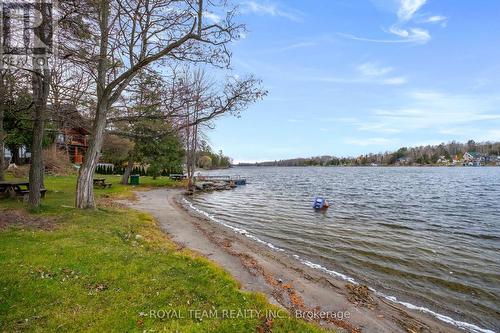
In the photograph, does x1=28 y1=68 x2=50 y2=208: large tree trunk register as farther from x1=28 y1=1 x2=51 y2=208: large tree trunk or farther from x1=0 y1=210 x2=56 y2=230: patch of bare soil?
x1=0 y1=210 x2=56 y2=230: patch of bare soil

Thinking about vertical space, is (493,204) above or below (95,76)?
below

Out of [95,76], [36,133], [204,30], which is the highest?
[204,30]

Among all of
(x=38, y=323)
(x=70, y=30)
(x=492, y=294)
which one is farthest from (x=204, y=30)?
(x=492, y=294)

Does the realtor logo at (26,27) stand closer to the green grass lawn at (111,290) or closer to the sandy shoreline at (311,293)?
the green grass lawn at (111,290)

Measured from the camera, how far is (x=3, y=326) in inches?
154

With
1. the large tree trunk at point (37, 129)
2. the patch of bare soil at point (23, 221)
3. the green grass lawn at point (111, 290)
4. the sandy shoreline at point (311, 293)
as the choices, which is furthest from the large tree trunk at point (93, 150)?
the sandy shoreline at point (311, 293)

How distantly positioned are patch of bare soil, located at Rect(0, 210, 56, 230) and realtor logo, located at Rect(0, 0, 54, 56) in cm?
485

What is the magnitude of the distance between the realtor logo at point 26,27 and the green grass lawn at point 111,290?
5.32m

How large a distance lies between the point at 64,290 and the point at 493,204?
30.3 m

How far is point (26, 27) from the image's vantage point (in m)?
8.86

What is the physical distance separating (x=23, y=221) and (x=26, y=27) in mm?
5873

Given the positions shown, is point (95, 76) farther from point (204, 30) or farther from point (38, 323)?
point (38, 323)

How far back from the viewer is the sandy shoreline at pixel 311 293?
5.62m

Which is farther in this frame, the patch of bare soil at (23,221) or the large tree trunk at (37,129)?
the large tree trunk at (37,129)
